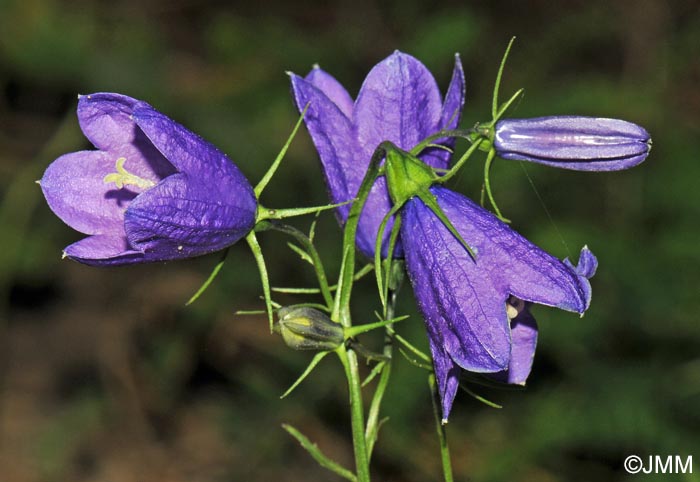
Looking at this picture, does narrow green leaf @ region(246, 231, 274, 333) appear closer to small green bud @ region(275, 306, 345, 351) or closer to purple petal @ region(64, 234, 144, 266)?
small green bud @ region(275, 306, 345, 351)

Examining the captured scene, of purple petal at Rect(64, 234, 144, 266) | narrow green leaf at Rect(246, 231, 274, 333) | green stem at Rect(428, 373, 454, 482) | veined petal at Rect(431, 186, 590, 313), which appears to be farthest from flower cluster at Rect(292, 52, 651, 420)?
purple petal at Rect(64, 234, 144, 266)

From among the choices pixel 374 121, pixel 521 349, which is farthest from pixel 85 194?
pixel 521 349

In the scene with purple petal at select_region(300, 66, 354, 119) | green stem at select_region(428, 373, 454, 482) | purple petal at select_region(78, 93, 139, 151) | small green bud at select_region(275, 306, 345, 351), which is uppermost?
purple petal at select_region(78, 93, 139, 151)

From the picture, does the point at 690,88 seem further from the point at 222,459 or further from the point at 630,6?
the point at 222,459

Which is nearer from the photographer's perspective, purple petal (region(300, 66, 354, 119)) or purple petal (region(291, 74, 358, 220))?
purple petal (region(291, 74, 358, 220))

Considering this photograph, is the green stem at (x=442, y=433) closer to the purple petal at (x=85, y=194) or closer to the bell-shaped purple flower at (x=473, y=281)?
the bell-shaped purple flower at (x=473, y=281)

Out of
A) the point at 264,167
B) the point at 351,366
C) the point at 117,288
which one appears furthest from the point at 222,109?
the point at 351,366
